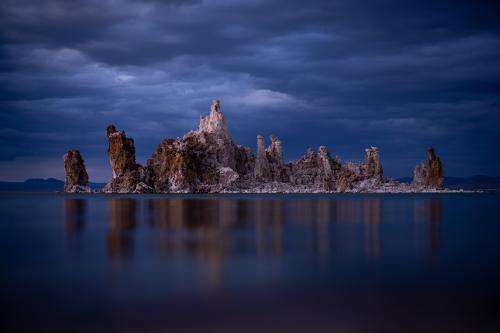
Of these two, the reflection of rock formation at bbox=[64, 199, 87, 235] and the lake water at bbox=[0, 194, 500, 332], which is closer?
the lake water at bbox=[0, 194, 500, 332]

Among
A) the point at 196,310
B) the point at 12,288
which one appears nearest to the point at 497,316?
the point at 196,310

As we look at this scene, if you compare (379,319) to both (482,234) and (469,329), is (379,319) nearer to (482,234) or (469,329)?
(469,329)

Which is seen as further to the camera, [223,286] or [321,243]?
[321,243]

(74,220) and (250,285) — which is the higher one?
(250,285)

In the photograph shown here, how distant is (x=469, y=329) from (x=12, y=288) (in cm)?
1402

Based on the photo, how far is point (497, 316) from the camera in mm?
13461

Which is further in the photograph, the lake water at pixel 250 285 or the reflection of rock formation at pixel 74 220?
the reflection of rock formation at pixel 74 220

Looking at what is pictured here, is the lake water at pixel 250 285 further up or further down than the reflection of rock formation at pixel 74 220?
further up

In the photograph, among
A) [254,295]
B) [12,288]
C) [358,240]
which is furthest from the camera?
[358,240]

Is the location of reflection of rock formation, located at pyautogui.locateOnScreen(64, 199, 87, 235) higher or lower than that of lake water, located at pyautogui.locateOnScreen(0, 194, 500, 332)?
lower

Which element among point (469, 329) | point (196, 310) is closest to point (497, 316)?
point (469, 329)

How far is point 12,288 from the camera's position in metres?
Answer: 16.9

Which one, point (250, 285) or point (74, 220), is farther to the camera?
point (74, 220)

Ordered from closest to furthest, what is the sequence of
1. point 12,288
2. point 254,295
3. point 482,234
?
point 254,295, point 12,288, point 482,234
